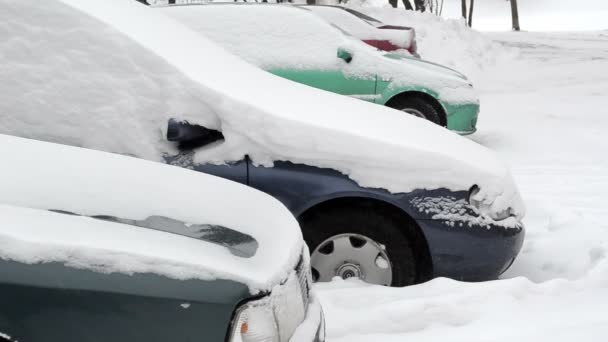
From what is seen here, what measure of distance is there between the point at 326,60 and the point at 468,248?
13.3ft

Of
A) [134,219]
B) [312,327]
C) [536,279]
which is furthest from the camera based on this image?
[536,279]

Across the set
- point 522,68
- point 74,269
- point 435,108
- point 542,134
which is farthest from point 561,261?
point 522,68

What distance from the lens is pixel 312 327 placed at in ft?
7.29

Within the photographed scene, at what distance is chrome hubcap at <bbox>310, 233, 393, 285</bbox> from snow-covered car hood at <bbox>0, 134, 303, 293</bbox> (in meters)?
0.76

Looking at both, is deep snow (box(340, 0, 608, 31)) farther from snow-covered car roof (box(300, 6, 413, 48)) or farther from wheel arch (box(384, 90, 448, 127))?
wheel arch (box(384, 90, 448, 127))

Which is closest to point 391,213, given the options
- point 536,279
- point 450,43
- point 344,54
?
point 536,279

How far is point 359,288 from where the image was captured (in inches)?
128

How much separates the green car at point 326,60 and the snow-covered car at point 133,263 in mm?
4709

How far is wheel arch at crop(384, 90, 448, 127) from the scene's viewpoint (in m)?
7.18

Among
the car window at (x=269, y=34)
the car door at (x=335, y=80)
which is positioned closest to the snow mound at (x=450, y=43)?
the car door at (x=335, y=80)

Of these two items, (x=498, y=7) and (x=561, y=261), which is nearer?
(x=561, y=261)

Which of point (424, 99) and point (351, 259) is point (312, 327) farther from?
point (424, 99)

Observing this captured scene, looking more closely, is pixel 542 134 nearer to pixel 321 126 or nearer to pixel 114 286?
pixel 321 126

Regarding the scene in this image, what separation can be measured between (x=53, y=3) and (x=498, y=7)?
5693 cm
